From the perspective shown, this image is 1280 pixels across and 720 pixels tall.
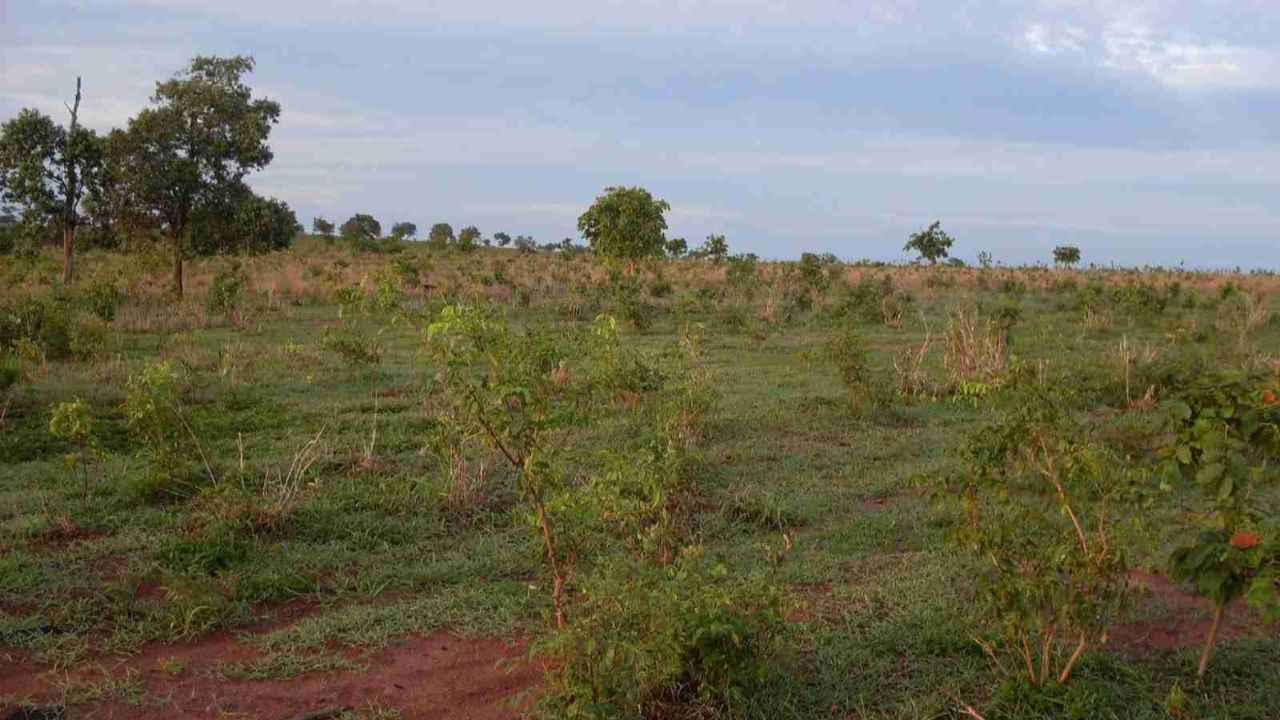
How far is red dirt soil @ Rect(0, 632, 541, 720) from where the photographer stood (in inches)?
156

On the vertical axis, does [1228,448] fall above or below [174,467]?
above

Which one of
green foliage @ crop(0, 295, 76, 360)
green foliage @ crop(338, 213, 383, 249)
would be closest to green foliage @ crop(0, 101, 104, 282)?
green foliage @ crop(0, 295, 76, 360)

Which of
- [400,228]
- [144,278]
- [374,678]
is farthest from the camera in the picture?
[400,228]

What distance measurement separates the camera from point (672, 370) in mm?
8000

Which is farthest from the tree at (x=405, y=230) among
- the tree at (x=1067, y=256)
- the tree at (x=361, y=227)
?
the tree at (x=1067, y=256)

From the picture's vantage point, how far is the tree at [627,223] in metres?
23.0

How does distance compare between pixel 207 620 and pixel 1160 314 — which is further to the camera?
pixel 1160 314

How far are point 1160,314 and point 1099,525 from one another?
50.7 ft

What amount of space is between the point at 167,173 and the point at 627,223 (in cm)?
938

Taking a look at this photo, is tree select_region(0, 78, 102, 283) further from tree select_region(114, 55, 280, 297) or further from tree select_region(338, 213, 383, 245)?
tree select_region(338, 213, 383, 245)

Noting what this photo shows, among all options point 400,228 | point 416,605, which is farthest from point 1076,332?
point 400,228

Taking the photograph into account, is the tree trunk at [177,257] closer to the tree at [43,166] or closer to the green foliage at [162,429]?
the tree at [43,166]

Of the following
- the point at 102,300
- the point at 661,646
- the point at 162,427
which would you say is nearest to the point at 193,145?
the point at 102,300

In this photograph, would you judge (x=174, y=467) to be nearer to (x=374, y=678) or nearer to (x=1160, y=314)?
(x=374, y=678)
